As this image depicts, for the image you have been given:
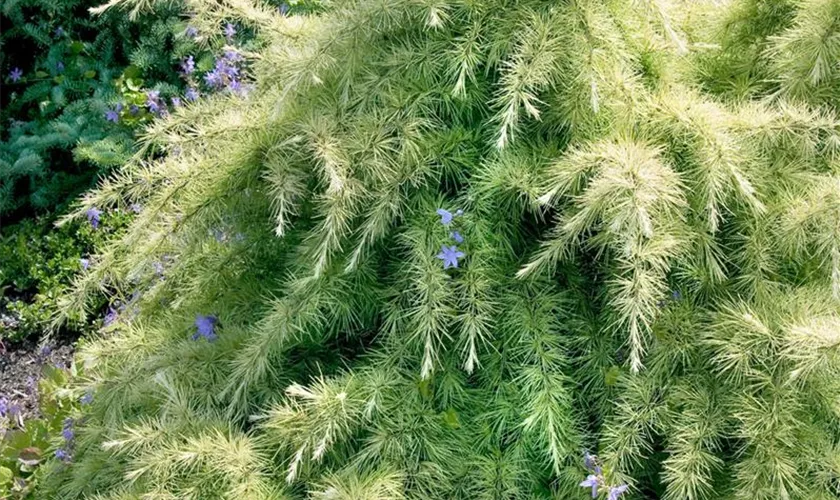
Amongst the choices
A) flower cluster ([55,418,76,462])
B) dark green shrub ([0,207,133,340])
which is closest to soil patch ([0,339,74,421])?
dark green shrub ([0,207,133,340])

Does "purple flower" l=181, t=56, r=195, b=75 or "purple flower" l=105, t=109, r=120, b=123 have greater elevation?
"purple flower" l=181, t=56, r=195, b=75

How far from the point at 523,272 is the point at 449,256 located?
13 cm

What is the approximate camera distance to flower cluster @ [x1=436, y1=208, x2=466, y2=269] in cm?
149

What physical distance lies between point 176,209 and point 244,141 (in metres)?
0.23

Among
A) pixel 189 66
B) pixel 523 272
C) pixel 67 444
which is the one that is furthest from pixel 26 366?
pixel 523 272

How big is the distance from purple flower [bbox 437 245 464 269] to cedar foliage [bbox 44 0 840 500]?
1.4 inches

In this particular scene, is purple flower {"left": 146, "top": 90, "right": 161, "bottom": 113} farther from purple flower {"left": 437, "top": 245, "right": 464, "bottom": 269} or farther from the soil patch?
purple flower {"left": 437, "top": 245, "right": 464, "bottom": 269}

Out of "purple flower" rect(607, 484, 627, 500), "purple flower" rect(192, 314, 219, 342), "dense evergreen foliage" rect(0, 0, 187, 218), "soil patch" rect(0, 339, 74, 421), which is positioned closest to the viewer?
"purple flower" rect(607, 484, 627, 500)

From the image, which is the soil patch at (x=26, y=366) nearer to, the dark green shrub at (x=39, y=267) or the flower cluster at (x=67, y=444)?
the dark green shrub at (x=39, y=267)

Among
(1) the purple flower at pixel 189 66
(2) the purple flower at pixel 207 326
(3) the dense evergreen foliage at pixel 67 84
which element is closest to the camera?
(2) the purple flower at pixel 207 326

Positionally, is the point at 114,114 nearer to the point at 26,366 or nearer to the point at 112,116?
the point at 112,116

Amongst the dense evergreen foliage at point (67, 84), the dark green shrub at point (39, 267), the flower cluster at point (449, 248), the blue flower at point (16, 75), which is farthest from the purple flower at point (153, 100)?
the flower cluster at point (449, 248)

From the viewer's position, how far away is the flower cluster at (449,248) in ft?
4.88

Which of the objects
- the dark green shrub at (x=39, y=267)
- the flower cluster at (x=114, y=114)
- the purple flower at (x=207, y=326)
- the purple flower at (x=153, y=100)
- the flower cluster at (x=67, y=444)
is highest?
the purple flower at (x=207, y=326)
